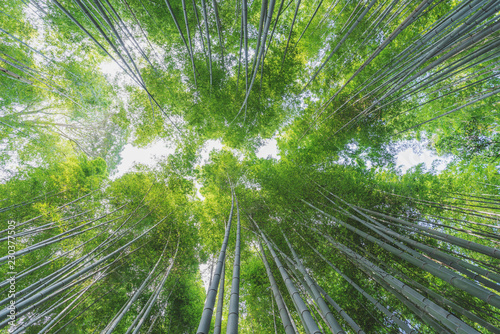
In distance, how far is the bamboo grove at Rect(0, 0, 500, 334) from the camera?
12.4 ft

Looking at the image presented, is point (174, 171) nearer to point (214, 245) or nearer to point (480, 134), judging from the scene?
point (214, 245)

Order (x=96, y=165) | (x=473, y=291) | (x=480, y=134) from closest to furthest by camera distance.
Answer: (x=473, y=291)
(x=480, y=134)
(x=96, y=165)

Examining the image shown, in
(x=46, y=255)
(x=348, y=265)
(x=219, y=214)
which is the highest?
(x=219, y=214)

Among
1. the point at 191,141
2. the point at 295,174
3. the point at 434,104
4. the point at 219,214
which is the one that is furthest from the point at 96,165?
the point at 434,104

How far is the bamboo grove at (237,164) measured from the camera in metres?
3.79

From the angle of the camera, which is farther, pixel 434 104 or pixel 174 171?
pixel 174 171

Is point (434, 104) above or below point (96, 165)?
above

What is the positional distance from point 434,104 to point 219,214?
236 inches

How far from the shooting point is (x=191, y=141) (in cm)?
612

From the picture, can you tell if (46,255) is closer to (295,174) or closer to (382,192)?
(295,174)

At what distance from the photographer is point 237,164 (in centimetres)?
600

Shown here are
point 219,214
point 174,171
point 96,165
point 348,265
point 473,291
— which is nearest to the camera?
point 473,291

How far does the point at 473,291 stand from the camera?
1.43m

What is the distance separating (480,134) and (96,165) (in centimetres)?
1061
